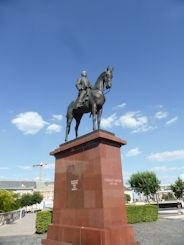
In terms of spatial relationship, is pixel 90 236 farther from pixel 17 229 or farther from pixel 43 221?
pixel 17 229

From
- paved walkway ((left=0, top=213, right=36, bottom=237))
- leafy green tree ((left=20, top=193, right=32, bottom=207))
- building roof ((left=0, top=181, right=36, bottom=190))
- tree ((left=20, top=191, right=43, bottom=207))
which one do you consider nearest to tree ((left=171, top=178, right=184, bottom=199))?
paved walkway ((left=0, top=213, right=36, bottom=237))

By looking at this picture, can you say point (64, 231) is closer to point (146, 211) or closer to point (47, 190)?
point (146, 211)

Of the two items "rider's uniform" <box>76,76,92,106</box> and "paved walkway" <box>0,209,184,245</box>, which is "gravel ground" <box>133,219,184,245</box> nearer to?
"paved walkway" <box>0,209,184,245</box>

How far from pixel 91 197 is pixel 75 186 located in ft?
3.83

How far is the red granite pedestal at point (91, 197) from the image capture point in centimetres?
697

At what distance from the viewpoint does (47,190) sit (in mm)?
96625

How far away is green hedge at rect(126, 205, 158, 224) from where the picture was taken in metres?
17.8

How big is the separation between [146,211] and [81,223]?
13.8m

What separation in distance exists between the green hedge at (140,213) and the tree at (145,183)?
1866 cm

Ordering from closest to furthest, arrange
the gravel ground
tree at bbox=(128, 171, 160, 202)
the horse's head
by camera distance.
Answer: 1. the gravel ground
2. the horse's head
3. tree at bbox=(128, 171, 160, 202)

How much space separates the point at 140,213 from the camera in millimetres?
18469

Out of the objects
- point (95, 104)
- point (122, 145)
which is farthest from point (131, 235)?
point (95, 104)

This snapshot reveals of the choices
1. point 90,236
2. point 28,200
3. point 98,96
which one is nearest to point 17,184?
point 28,200

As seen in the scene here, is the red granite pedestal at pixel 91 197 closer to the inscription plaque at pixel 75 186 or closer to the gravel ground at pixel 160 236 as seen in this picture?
the inscription plaque at pixel 75 186
